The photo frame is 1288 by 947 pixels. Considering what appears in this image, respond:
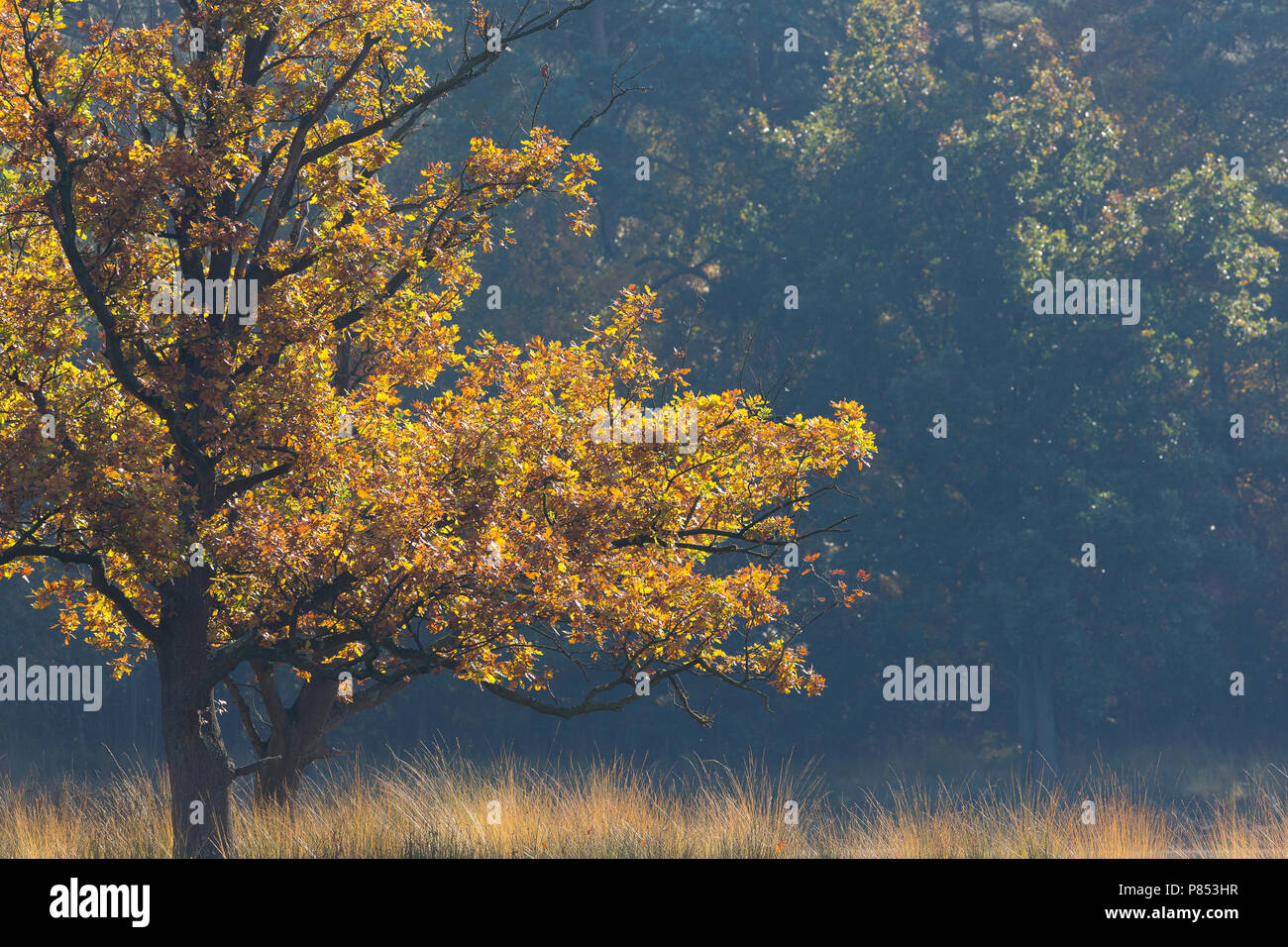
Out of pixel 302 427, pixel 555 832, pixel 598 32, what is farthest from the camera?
pixel 598 32

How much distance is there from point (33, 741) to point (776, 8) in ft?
76.3

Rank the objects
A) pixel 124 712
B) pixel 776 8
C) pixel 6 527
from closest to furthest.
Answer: pixel 6 527 → pixel 124 712 → pixel 776 8

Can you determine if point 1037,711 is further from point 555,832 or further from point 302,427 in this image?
point 302,427

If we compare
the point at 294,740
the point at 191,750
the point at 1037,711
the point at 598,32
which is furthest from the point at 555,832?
the point at 598,32

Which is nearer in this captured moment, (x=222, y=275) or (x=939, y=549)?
(x=222, y=275)

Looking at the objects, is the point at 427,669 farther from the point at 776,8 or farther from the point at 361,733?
the point at 776,8

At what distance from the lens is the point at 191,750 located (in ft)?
36.2

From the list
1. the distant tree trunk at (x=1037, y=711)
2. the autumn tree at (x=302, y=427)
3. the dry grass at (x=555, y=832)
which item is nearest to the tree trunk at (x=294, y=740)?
the dry grass at (x=555, y=832)

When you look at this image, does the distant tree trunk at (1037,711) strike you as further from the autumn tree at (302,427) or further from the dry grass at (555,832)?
the autumn tree at (302,427)

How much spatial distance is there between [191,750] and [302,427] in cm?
286

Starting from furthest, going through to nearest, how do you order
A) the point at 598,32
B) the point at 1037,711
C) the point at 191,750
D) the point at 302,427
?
the point at 598,32
the point at 1037,711
the point at 191,750
the point at 302,427
